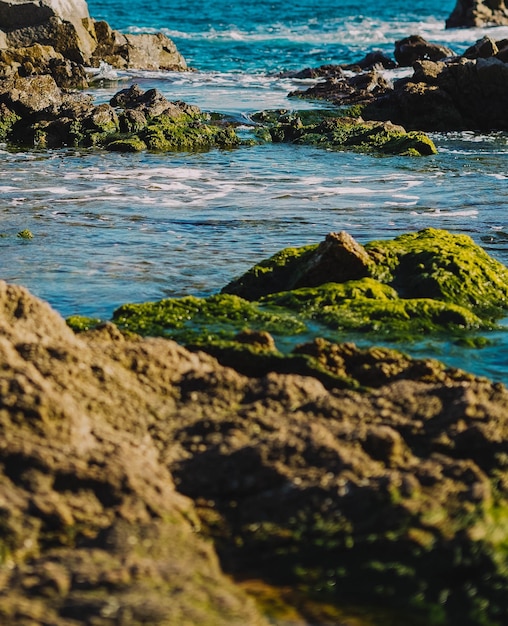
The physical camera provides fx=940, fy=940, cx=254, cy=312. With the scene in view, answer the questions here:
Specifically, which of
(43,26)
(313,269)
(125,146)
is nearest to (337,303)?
(313,269)

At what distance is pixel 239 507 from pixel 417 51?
87.2ft

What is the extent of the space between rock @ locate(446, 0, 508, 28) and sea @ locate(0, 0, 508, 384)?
76.3 ft

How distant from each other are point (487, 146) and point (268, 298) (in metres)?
11.9

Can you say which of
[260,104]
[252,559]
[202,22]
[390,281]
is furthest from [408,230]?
[202,22]

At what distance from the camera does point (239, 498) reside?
345 cm

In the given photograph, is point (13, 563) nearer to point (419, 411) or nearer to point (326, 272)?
point (419, 411)

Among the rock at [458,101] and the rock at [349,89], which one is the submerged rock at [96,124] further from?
the rock at [349,89]

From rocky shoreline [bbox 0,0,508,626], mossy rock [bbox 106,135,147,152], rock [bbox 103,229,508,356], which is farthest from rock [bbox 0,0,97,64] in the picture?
rocky shoreline [bbox 0,0,508,626]

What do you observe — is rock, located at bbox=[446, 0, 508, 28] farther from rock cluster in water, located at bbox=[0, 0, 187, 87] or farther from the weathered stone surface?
the weathered stone surface

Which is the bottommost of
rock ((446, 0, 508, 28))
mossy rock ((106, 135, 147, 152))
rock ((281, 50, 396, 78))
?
mossy rock ((106, 135, 147, 152))

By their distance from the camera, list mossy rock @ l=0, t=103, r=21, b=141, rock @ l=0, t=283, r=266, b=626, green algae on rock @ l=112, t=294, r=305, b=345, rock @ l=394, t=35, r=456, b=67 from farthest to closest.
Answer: rock @ l=394, t=35, r=456, b=67 < mossy rock @ l=0, t=103, r=21, b=141 < green algae on rock @ l=112, t=294, r=305, b=345 < rock @ l=0, t=283, r=266, b=626

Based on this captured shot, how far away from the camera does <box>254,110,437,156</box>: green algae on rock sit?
16.5 m

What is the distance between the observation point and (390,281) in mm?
7379

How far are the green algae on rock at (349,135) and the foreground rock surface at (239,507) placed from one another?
13.1 meters
